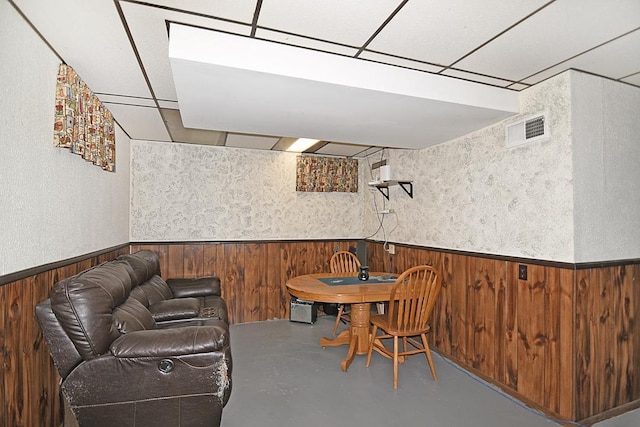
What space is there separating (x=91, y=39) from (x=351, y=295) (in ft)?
8.22

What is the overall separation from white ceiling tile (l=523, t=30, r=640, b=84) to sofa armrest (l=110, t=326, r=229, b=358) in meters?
2.76

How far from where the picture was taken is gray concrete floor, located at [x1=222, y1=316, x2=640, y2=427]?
2312 millimetres

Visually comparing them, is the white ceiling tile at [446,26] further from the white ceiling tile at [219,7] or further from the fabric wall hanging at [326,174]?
the fabric wall hanging at [326,174]

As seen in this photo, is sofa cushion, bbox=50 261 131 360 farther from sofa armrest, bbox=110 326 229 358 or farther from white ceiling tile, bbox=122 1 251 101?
white ceiling tile, bbox=122 1 251 101

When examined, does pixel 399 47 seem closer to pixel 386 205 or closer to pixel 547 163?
pixel 547 163

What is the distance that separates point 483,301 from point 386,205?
198cm

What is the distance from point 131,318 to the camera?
216cm

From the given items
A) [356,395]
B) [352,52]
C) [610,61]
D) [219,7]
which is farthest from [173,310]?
[610,61]

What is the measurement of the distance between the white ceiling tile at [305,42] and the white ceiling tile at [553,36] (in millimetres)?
791

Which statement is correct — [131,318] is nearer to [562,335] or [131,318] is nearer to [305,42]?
[305,42]

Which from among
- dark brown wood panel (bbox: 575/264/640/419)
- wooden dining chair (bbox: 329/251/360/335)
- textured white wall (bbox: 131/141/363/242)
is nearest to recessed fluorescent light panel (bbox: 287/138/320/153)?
textured white wall (bbox: 131/141/363/242)

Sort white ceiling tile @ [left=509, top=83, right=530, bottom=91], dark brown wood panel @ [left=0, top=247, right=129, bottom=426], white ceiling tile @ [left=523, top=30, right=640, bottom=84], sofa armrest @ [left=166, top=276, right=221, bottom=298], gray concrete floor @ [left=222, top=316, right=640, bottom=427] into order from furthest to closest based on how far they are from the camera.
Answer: sofa armrest @ [left=166, top=276, right=221, bottom=298], white ceiling tile @ [left=509, top=83, right=530, bottom=91], gray concrete floor @ [left=222, top=316, right=640, bottom=427], white ceiling tile @ [left=523, top=30, right=640, bottom=84], dark brown wood panel @ [left=0, top=247, right=129, bottom=426]

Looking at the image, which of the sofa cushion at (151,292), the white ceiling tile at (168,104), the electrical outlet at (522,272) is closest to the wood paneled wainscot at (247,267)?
the sofa cushion at (151,292)

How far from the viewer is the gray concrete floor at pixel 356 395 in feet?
7.59
